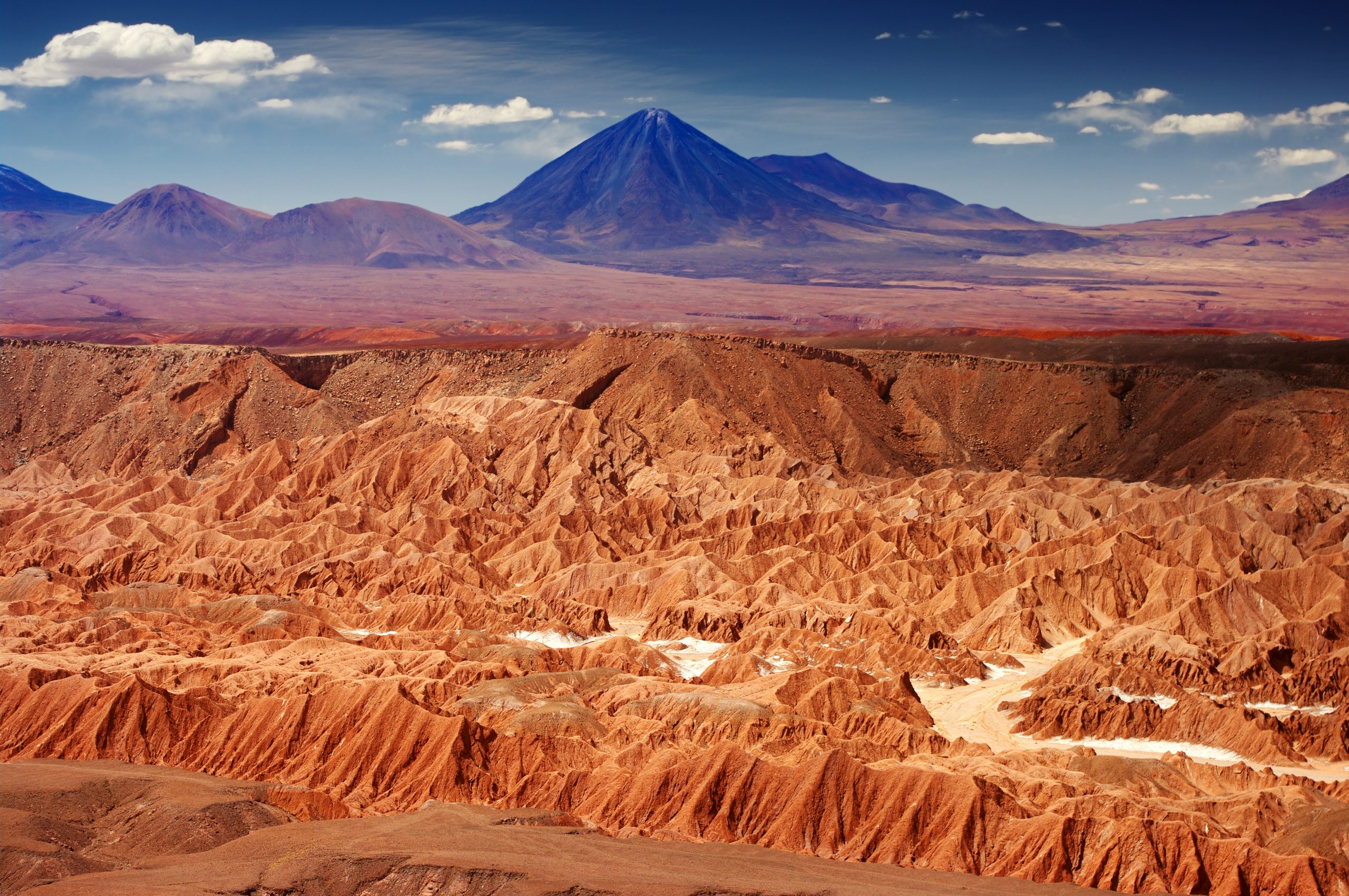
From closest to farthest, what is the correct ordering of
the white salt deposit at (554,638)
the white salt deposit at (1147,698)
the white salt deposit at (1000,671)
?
the white salt deposit at (1147,698) → the white salt deposit at (1000,671) → the white salt deposit at (554,638)

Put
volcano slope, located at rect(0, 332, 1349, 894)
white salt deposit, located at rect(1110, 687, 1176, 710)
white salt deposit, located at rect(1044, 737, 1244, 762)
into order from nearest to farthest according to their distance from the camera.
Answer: volcano slope, located at rect(0, 332, 1349, 894), white salt deposit, located at rect(1044, 737, 1244, 762), white salt deposit, located at rect(1110, 687, 1176, 710)

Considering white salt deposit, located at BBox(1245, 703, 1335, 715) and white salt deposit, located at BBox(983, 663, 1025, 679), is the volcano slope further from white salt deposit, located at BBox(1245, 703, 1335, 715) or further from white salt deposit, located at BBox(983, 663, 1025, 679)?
white salt deposit, located at BBox(983, 663, 1025, 679)

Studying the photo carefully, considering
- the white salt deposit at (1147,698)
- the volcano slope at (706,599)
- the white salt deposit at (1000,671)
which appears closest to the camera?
the volcano slope at (706,599)

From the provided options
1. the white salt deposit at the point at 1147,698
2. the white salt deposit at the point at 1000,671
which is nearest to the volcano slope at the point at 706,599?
the white salt deposit at the point at 1147,698

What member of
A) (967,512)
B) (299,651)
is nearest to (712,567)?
(967,512)

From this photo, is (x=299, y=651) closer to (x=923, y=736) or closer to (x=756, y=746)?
(x=756, y=746)

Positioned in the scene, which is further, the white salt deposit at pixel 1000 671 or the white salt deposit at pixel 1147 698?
the white salt deposit at pixel 1000 671

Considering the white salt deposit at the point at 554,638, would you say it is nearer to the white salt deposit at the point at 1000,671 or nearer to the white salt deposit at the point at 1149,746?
the white salt deposit at the point at 1000,671

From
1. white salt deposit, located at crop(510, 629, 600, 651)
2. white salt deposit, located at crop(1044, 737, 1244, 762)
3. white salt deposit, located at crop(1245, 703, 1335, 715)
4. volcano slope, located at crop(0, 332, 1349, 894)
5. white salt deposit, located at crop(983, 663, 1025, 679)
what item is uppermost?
volcano slope, located at crop(0, 332, 1349, 894)

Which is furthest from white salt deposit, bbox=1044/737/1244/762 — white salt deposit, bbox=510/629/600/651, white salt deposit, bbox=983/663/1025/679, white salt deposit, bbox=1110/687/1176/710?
white salt deposit, bbox=510/629/600/651
